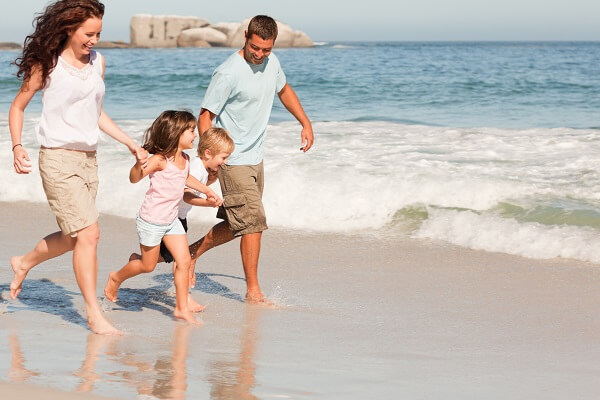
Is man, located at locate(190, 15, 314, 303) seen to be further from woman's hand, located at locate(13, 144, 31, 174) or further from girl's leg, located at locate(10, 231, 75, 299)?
woman's hand, located at locate(13, 144, 31, 174)

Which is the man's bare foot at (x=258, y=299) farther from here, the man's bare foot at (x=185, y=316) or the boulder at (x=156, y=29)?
the boulder at (x=156, y=29)

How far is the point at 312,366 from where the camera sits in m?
4.09

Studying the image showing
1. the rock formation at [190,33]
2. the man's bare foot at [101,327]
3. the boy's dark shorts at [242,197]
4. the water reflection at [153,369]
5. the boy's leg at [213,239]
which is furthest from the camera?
the rock formation at [190,33]

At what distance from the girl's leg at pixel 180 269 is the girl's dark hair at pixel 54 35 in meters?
1.07

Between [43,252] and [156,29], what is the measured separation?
255 ft

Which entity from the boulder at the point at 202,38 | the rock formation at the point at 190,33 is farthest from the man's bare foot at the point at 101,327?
the boulder at the point at 202,38

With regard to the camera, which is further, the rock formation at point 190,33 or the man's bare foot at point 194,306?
the rock formation at point 190,33

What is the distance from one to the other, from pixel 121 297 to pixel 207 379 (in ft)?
5.75

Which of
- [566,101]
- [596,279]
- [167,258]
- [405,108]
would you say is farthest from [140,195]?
[566,101]

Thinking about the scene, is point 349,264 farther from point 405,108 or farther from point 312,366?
point 405,108

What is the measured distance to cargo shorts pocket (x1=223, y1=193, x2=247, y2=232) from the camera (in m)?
5.34

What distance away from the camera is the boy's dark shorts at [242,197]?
210 inches

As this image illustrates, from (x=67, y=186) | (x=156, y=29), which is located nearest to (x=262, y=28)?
(x=67, y=186)

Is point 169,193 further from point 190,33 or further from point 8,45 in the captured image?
point 8,45
